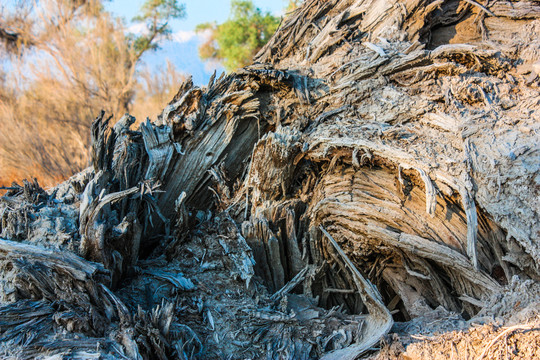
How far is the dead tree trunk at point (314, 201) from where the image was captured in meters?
2.79

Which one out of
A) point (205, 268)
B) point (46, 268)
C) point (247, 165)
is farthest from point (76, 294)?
point (247, 165)

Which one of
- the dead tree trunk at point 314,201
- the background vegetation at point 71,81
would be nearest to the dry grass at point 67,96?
the background vegetation at point 71,81

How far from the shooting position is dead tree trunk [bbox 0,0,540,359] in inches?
110

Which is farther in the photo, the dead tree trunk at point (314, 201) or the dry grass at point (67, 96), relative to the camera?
the dry grass at point (67, 96)

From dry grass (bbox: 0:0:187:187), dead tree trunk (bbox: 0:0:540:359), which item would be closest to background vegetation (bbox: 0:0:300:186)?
dry grass (bbox: 0:0:187:187)

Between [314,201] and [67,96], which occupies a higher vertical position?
[67,96]

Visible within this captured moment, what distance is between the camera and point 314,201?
12.5ft

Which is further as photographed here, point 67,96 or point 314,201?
point 67,96

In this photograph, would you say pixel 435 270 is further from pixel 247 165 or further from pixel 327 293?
pixel 247 165

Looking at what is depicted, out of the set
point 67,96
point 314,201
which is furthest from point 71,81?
point 314,201

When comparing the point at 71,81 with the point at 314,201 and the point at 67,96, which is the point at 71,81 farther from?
the point at 314,201

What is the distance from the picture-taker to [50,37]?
11.4 metres

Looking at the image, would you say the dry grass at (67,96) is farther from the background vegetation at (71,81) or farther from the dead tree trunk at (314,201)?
the dead tree trunk at (314,201)

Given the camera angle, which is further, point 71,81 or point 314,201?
point 71,81
